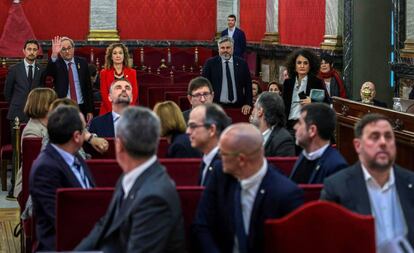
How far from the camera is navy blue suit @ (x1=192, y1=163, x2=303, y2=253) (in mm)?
3828

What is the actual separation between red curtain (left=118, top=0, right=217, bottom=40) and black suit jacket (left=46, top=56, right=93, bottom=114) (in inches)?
299

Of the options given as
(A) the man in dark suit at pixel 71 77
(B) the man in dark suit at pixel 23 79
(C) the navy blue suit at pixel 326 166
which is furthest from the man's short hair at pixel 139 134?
(B) the man in dark suit at pixel 23 79

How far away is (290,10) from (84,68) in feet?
17.7

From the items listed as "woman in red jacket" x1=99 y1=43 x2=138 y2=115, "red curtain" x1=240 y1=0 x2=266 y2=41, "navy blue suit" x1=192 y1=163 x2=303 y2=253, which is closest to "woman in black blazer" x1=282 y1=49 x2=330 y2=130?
"woman in red jacket" x1=99 y1=43 x2=138 y2=115

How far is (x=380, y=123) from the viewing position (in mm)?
4113

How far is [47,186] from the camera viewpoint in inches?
178

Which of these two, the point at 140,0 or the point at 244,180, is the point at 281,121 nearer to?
the point at 244,180

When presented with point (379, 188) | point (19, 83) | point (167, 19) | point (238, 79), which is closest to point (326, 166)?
point (379, 188)

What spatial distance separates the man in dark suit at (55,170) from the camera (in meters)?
4.51

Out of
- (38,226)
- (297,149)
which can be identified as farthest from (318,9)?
(38,226)

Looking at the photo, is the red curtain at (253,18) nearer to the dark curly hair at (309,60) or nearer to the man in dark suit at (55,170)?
the dark curly hair at (309,60)

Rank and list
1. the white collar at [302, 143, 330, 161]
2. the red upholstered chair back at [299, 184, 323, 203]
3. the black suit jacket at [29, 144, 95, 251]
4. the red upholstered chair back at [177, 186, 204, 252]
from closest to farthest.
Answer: the red upholstered chair back at [177, 186, 204, 252], the red upholstered chair back at [299, 184, 323, 203], the black suit jacket at [29, 144, 95, 251], the white collar at [302, 143, 330, 161]

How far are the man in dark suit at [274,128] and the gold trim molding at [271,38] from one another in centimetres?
866

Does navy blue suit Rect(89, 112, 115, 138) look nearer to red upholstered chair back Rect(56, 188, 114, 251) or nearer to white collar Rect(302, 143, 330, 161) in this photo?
white collar Rect(302, 143, 330, 161)
